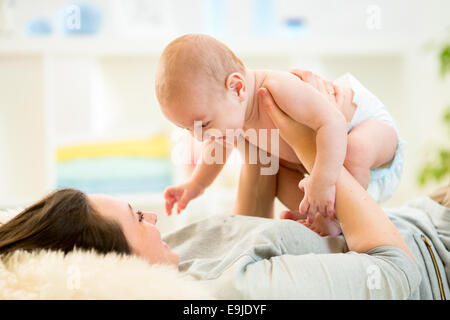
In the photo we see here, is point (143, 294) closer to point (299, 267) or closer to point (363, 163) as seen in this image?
point (299, 267)

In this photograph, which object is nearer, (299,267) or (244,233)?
(299,267)

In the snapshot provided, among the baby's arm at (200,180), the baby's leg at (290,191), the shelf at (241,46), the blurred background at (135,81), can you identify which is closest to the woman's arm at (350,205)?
the baby's leg at (290,191)

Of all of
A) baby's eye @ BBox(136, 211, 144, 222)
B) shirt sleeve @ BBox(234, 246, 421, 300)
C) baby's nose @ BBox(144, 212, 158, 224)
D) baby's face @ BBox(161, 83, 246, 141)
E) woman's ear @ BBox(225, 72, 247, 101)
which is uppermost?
woman's ear @ BBox(225, 72, 247, 101)

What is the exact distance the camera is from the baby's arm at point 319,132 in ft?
3.24

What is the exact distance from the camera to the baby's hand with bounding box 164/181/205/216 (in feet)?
4.36

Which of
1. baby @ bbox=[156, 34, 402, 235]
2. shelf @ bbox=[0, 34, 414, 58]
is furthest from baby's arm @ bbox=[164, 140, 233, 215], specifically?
shelf @ bbox=[0, 34, 414, 58]

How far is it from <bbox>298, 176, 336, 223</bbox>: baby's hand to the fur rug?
1.13 feet

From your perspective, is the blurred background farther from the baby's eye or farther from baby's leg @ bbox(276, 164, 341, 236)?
the baby's eye

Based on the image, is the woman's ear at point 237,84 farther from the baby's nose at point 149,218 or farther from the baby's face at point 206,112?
the baby's nose at point 149,218

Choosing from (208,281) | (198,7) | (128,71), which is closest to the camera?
(208,281)

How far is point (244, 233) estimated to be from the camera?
102cm

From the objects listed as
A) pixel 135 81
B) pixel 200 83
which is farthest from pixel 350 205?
pixel 135 81

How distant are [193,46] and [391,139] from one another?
55 cm
